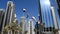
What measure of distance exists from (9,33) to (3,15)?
72.0 m

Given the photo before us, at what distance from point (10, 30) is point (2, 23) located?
7033 centimetres

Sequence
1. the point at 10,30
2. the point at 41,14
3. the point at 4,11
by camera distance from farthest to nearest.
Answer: the point at 4,11 < the point at 41,14 < the point at 10,30

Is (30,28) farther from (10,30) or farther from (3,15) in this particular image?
(10,30)

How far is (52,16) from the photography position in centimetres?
11888

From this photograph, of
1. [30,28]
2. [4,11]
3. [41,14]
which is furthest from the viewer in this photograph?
[30,28]

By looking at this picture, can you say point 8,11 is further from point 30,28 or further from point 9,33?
point 9,33

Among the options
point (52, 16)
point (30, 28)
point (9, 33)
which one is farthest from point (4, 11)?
point (9, 33)

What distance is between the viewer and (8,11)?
122562 millimetres

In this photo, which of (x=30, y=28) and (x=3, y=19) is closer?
(x=3, y=19)

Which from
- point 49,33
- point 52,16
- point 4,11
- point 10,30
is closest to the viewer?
point 10,30

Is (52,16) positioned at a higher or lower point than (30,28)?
higher

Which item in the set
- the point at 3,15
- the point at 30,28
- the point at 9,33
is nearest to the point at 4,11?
the point at 3,15

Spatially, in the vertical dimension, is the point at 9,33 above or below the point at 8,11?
below

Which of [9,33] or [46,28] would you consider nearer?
[9,33]
